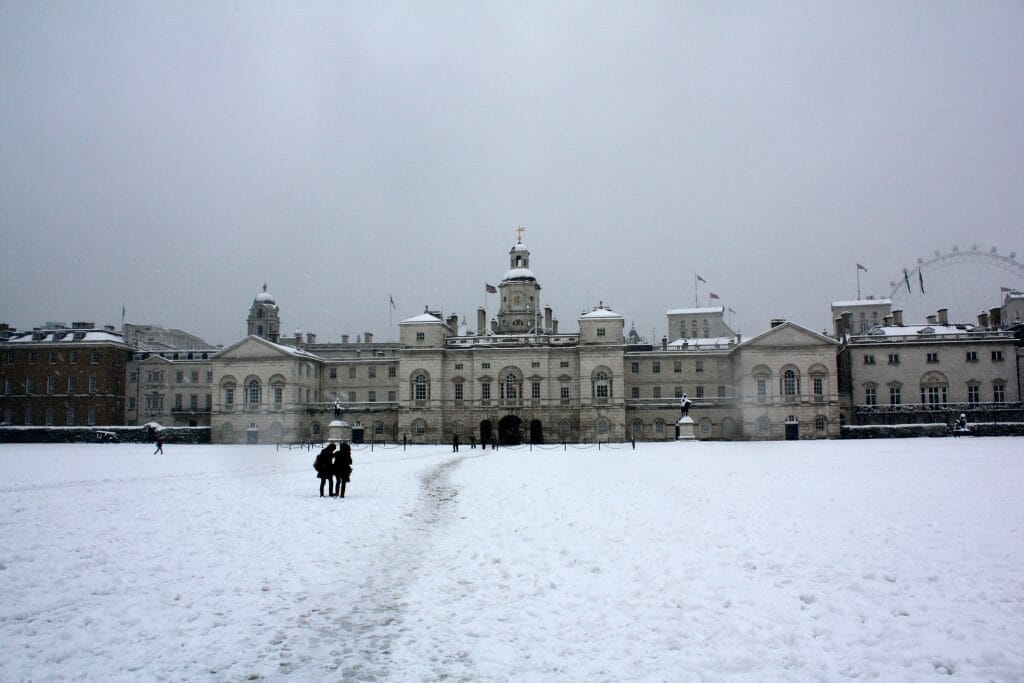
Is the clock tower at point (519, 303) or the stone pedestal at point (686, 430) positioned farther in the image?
the clock tower at point (519, 303)

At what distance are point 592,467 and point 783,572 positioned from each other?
21839mm

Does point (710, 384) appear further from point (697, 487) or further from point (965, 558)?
point (965, 558)

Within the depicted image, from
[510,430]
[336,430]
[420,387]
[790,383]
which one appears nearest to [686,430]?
[790,383]

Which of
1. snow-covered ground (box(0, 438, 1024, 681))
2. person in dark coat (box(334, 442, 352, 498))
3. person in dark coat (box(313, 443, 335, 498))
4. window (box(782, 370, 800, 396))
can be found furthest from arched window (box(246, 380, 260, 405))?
person in dark coat (box(334, 442, 352, 498))

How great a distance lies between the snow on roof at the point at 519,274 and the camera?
83500 millimetres

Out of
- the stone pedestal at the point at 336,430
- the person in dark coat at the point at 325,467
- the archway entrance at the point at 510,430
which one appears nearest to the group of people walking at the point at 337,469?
the person in dark coat at the point at 325,467

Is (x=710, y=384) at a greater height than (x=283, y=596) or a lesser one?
greater

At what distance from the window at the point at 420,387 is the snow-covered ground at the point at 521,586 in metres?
51.5

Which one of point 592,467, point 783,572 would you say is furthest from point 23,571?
point 592,467

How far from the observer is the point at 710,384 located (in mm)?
75812

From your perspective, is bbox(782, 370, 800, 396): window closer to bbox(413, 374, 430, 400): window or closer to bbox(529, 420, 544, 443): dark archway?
bbox(529, 420, 544, 443): dark archway

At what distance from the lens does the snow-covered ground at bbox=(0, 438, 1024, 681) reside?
848cm

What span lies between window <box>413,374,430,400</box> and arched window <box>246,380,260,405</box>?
1574 cm

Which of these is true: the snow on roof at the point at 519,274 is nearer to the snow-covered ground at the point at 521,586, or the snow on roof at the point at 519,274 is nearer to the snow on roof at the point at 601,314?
the snow on roof at the point at 601,314
